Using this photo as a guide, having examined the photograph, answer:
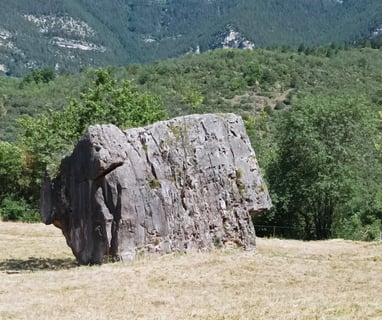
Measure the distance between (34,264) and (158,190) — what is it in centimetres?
638

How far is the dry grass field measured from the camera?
14312 mm

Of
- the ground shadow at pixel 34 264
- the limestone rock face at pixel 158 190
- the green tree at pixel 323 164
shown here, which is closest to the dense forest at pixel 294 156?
the green tree at pixel 323 164

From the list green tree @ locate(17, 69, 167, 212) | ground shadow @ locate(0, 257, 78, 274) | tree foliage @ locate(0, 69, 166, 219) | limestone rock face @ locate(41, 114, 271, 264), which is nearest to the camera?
limestone rock face @ locate(41, 114, 271, 264)

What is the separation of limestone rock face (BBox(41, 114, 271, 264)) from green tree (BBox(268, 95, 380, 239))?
60.5 feet

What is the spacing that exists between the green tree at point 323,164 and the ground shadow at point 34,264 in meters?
20.4

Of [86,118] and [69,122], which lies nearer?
[86,118]

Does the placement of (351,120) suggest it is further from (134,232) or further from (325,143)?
(134,232)

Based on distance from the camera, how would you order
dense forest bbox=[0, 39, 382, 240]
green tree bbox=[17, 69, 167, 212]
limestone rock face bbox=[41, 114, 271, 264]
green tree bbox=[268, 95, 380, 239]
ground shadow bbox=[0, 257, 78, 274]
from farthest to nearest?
green tree bbox=[17, 69, 167, 212], dense forest bbox=[0, 39, 382, 240], green tree bbox=[268, 95, 380, 239], ground shadow bbox=[0, 257, 78, 274], limestone rock face bbox=[41, 114, 271, 264]

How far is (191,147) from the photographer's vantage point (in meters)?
23.8

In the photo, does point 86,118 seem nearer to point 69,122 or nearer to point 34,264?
point 69,122

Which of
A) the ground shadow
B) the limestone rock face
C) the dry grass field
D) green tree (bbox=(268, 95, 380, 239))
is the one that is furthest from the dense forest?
the dry grass field

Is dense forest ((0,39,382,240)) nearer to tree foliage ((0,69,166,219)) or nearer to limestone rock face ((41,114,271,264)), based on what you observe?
tree foliage ((0,69,166,219))

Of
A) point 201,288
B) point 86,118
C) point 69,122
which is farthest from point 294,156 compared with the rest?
point 201,288

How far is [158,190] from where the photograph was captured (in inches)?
895
